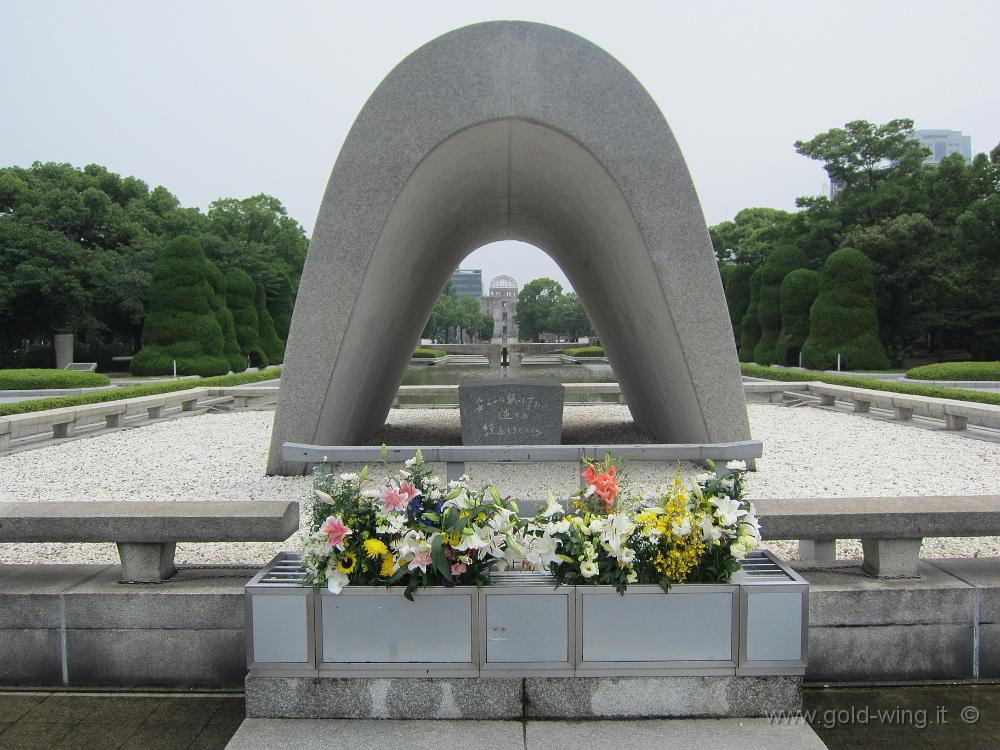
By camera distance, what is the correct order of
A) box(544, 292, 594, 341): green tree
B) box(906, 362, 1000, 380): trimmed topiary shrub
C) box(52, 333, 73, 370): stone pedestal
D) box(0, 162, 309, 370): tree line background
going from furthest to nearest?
box(544, 292, 594, 341): green tree
box(52, 333, 73, 370): stone pedestal
box(0, 162, 309, 370): tree line background
box(906, 362, 1000, 380): trimmed topiary shrub

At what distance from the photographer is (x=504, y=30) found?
634 centimetres

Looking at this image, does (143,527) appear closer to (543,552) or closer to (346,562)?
(346,562)

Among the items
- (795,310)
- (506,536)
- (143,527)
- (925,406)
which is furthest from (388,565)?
(795,310)

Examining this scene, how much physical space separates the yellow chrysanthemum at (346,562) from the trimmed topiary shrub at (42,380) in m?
18.2

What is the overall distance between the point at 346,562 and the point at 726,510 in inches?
58.4

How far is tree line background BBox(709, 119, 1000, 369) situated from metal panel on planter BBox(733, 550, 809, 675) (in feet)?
84.7

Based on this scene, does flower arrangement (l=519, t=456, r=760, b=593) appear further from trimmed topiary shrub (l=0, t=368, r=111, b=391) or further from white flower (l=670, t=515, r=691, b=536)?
trimmed topiary shrub (l=0, t=368, r=111, b=391)

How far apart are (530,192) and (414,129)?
2487 millimetres

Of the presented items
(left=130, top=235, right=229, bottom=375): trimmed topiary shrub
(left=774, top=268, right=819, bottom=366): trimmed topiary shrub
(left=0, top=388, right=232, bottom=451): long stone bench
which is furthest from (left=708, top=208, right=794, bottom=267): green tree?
(left=0, top=388, right=232, bottom=451): long stone bench

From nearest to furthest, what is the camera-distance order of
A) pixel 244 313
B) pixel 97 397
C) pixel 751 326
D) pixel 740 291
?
pixel 97 397 < pixel 244 313 < pixel 751 326 < pixel 740 291

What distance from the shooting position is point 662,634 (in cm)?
279

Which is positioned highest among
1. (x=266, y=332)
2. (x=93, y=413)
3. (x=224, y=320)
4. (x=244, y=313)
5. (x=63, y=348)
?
(x=244, y=313)

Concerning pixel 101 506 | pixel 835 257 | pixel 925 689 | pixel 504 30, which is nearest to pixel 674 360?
pixel 504 30

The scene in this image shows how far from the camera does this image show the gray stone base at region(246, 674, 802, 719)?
2811 mm
